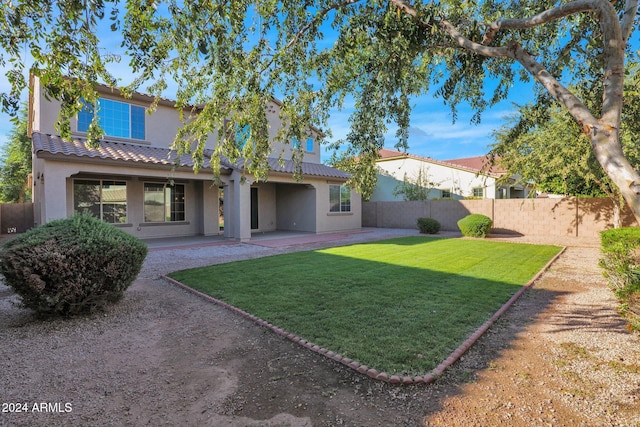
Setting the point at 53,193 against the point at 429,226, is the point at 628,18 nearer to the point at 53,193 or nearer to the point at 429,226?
the point at 53,193

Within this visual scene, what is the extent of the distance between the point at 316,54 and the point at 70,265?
5575 mm

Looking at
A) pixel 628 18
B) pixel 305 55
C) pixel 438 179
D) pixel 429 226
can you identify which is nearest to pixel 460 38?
pixel 628 18

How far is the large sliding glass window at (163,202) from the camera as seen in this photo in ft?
50.0

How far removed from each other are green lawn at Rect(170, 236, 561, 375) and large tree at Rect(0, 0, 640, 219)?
240 cm

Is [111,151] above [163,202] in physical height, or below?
above

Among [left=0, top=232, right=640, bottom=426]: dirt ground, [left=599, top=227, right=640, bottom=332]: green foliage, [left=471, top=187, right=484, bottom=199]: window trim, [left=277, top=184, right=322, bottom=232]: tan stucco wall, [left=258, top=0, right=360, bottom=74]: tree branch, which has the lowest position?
[left=0, top=232, right=640, bottom=426]: dirt ground

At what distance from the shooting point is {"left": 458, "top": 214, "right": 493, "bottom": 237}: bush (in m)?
16.2

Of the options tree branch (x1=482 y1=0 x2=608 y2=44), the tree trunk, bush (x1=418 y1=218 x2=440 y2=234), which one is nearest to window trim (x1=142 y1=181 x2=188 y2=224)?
bush (x1=418 y1=218 x2=440 y2=234)

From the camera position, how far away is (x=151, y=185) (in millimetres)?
15344

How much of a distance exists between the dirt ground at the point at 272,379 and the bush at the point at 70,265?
0.39 metres

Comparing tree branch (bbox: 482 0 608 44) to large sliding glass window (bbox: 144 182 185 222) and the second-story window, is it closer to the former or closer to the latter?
the second-story window

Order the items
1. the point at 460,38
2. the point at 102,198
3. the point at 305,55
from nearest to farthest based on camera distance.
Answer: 1. the point at 460,38
2. the point at 305,55
3. the point at 102,198

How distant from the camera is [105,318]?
5.32 m

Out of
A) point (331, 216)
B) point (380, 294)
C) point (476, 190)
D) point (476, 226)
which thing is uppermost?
point (476, 190)
